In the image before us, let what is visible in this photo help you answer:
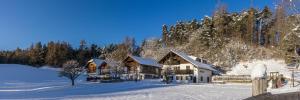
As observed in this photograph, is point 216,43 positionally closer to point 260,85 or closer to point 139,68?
point 139,68

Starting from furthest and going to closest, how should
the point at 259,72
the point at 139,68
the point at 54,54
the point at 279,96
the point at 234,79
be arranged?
the point at 54,54 < the point at 139,68 < the point at 234,79 < the point at 259,72 < the point at 279,96

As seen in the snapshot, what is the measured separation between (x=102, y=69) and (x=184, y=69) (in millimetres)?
18937

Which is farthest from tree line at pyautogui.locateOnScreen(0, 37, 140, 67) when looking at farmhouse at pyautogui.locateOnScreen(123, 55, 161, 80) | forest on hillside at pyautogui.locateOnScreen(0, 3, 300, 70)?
farmhouse at pyautogui.locateOnScreen(123, 55, 161, 80)

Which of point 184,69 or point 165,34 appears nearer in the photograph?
point 184,69

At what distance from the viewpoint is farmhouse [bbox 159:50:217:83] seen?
65.4 m

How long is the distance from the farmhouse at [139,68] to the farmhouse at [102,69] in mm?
2602

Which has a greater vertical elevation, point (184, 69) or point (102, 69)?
point (102, 69)

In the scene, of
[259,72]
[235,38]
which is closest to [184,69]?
[235,38]

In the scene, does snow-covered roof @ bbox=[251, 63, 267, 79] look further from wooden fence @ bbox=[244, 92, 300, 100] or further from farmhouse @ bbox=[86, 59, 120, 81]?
farmhouse @ bbox=[86, 59, 120, 81]

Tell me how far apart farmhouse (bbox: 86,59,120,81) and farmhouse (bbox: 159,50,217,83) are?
9554 millimetres

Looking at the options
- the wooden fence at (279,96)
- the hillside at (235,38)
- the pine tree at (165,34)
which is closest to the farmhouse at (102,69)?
the hillside at (235,38)

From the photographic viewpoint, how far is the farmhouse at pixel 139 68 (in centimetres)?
7294

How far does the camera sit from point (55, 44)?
357 feet

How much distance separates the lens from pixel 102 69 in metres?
77.2
